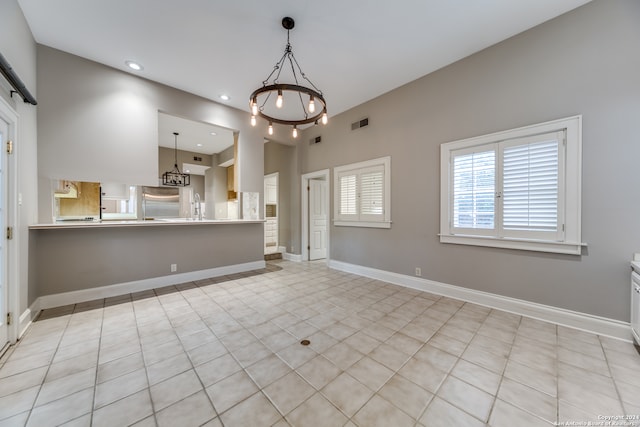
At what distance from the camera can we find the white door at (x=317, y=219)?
595 centimetres

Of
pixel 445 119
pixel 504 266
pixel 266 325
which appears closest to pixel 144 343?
pixel 266 325

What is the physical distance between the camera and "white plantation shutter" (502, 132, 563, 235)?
2.63 metres

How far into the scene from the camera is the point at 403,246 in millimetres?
3967

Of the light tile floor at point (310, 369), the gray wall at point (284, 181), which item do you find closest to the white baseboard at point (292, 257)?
the gray wall at point (284, 181)

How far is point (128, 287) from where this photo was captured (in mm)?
3551

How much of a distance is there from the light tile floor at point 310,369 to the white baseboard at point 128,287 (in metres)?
0.18

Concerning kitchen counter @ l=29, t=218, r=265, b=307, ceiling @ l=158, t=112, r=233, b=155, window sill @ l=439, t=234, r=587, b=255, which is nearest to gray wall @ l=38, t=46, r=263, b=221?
kitchen counter @ l=29, t=218, r=265, b=307

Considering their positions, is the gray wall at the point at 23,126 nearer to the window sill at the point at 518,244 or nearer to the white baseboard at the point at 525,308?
the white baseboard at the point at 525,308

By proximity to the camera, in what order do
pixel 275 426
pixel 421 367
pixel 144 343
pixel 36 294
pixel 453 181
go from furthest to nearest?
pixel 453 181, pixel 36 294, pixel 144 343, pixel 421 367, pixel 275 426

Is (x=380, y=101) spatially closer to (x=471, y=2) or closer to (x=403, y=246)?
(x=471, y=2)

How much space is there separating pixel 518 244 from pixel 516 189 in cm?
67

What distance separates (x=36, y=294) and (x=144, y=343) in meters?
2.00

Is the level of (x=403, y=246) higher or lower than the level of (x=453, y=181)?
lower

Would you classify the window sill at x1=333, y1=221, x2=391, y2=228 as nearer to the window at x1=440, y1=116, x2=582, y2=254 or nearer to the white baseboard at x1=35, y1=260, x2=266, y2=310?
the window at x1=440, y1=116, x2=582, y2=254
